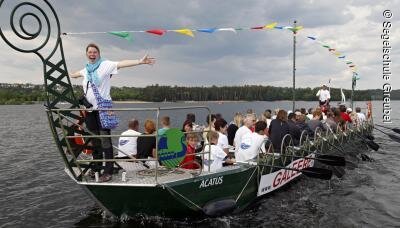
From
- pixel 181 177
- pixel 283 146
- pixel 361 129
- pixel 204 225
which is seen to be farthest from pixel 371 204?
pixel 361 129

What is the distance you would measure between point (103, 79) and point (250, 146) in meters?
4.13

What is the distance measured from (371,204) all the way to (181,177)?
21.6ft

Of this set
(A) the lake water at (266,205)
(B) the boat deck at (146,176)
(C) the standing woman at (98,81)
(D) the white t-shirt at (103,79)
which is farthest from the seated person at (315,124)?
(D) the white t-shirt at (103,79)

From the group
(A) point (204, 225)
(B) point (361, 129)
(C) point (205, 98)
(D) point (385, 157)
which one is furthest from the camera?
(C) point (205, 98)

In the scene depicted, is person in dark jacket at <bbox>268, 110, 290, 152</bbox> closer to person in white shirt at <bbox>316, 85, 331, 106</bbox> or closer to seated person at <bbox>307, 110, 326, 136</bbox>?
seated person at <bbox>307, 110, 326, 136</bbox>

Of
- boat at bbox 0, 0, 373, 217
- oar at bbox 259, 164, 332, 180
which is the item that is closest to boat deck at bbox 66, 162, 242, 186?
boat at bbox 0, 0, 373, 217

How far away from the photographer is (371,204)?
11.1 m

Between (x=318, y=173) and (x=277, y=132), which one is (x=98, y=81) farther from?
(x=277, y=132)

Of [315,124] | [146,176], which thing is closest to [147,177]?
[146,176]

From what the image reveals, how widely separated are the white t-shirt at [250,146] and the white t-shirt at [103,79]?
12.6 feet

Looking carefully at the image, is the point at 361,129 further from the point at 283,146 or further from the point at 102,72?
the point at 102,72

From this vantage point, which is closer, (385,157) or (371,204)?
(371,204)

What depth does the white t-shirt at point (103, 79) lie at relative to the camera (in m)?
6.94

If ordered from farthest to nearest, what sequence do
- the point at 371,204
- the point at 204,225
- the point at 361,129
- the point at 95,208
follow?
the point at 361,129
the point at 371,204
the point at 95,208
the point at 204,225
